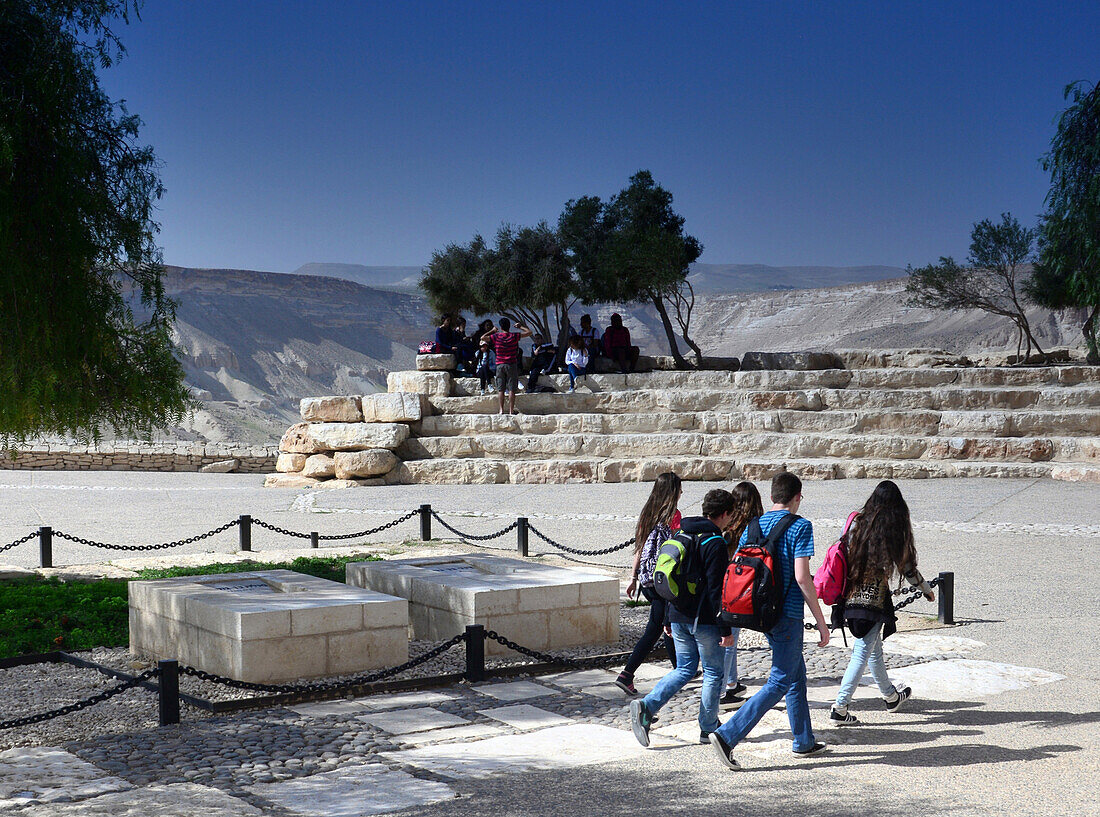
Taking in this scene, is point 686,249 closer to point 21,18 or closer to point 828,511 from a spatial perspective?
point 828,511

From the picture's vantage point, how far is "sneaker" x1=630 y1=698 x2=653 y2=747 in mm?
5414

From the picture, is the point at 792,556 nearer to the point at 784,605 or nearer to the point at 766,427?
the point at 784,605

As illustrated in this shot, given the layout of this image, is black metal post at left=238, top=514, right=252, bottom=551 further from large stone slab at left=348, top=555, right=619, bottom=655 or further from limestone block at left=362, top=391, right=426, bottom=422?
limestone block at left=362, top=391, right=426, bottom=422

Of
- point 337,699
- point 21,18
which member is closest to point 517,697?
point 337,699

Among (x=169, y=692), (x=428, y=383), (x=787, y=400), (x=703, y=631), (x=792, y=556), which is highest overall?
(x=428, y=383)

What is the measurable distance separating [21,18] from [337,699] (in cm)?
671

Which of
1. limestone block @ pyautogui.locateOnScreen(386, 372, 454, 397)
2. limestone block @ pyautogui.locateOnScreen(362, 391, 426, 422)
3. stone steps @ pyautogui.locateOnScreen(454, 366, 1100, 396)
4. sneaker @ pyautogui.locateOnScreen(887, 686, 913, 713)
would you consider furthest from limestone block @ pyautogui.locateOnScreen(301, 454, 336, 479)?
sneaker @ pyautogui.locateOnScreen(887, 686, 913, 713)

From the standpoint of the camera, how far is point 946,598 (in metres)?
8.54

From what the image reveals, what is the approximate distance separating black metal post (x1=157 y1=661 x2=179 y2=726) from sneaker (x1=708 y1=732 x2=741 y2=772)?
3.07 m

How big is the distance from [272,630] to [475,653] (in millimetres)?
1369

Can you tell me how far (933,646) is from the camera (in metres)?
7.80

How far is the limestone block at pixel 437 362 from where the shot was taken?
79.6ft

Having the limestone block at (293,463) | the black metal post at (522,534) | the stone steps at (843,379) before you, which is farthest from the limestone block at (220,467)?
the black metal post at (522,534)

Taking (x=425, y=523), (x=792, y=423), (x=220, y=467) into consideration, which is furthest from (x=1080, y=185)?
(x=220, y=467)
